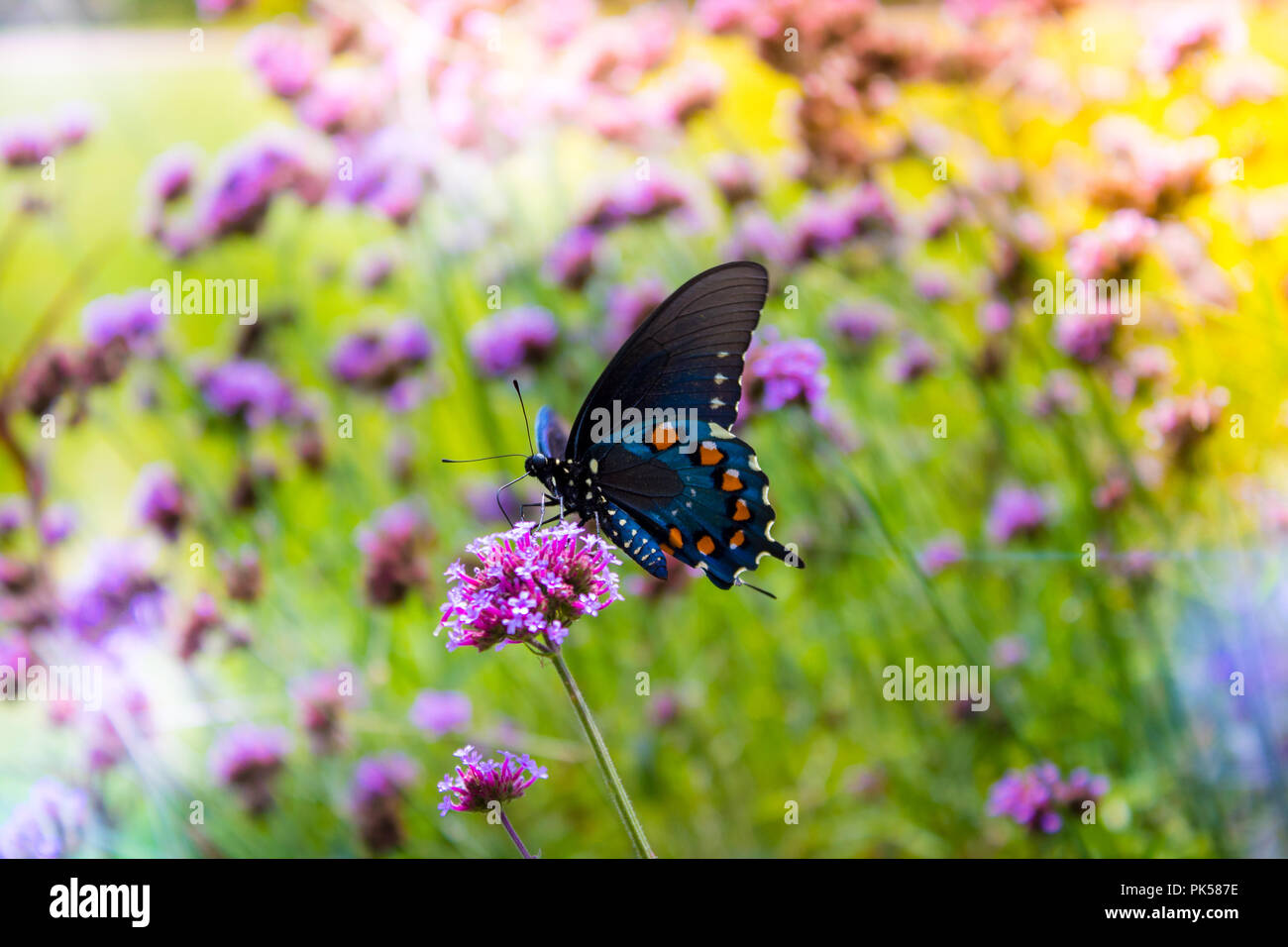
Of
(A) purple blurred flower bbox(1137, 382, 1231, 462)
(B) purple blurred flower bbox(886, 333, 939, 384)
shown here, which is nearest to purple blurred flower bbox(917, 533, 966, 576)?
(B) purple blurred flower bbox(886, 333, 939, 384)

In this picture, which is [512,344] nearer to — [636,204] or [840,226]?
[636,204]

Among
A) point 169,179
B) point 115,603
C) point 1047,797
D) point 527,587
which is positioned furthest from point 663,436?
point 169,179

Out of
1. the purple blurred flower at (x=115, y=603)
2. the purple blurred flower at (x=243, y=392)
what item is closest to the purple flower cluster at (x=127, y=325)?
the purple blurred flower at (x=243, y=392)
